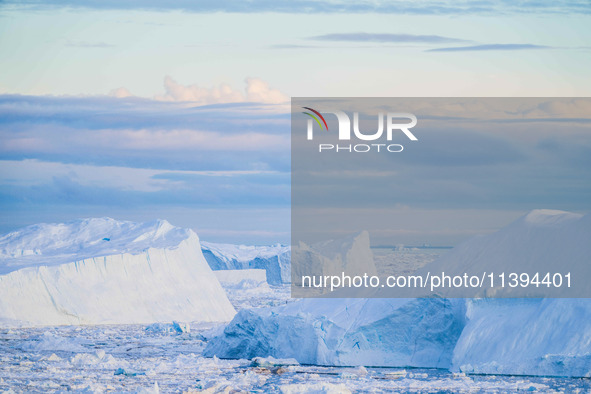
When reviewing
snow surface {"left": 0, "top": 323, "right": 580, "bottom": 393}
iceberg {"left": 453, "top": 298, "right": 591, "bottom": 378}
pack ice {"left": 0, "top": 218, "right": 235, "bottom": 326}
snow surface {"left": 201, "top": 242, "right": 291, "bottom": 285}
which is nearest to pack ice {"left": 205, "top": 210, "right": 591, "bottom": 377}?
iceberg {"left": 453, "top": 298, "right": 591, "bottom": 378}

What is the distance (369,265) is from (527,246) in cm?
1764

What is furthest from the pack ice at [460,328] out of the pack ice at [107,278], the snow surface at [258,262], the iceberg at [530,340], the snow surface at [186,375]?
the snow surface at [258,262]

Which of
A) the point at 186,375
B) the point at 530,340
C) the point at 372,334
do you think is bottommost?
the point at 186,375

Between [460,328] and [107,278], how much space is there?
9.91 meters

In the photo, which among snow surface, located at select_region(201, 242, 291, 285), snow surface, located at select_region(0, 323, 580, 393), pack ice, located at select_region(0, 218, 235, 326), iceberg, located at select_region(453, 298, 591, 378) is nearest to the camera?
snow surface, located at select_region(0, 323, 580, 393)

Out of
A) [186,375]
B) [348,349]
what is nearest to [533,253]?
[348,349]

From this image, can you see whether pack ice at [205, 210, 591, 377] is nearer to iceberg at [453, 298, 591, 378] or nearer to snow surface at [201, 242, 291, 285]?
iceberg at [453, 298, 591, 378]

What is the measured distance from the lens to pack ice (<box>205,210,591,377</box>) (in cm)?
1180

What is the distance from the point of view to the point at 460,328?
42.5 feet

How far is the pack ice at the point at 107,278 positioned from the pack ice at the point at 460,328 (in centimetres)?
617

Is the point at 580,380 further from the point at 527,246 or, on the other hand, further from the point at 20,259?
the point at 20,259

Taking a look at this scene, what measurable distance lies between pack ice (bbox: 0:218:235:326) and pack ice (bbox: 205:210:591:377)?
243 inches

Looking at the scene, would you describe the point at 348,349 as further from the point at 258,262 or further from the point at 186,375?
the point at 258,262

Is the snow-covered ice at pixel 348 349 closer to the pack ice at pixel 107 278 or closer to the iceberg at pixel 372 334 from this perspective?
the iceberg at pixel 372 334
